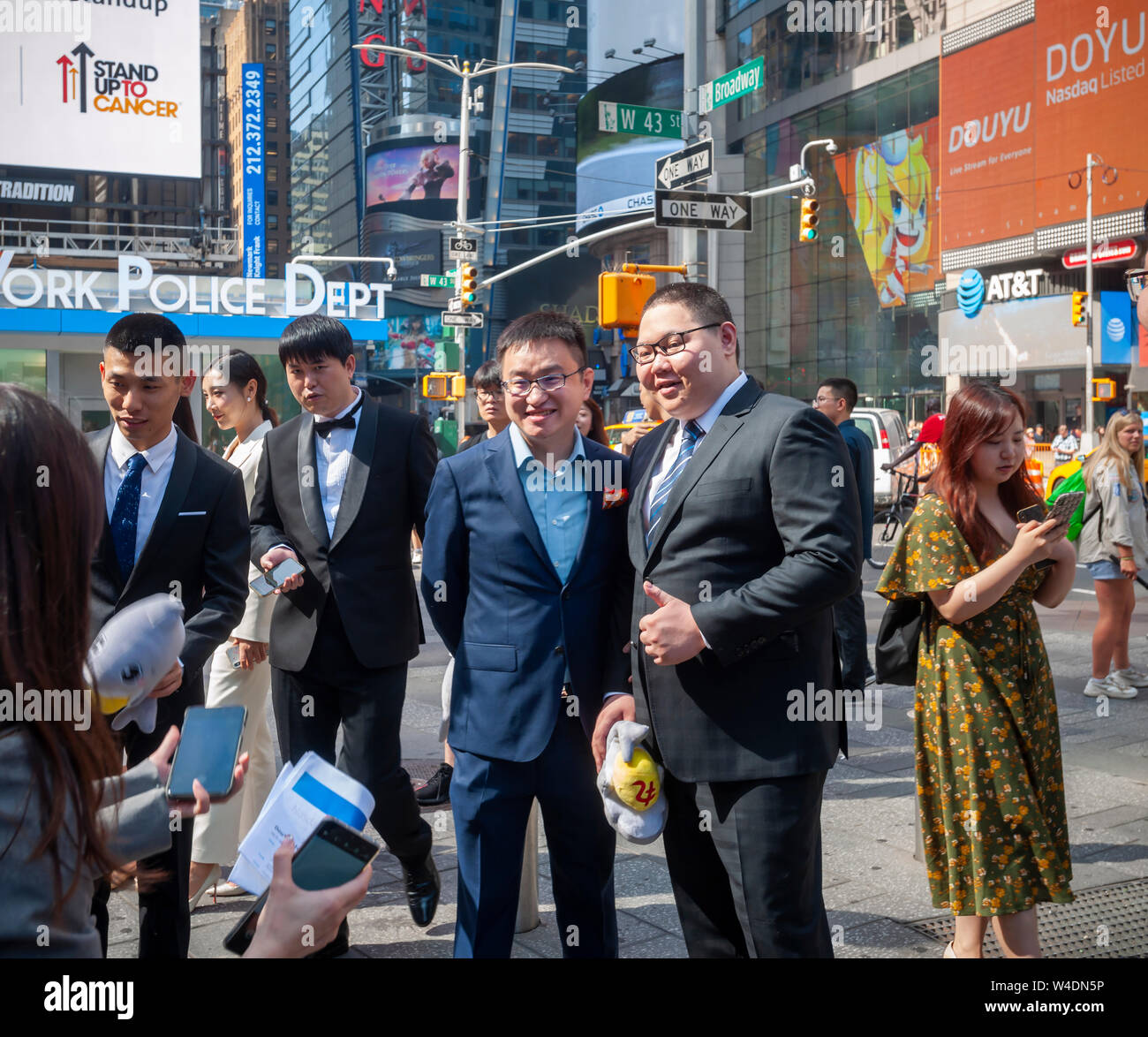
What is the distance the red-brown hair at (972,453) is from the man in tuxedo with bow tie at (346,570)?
1925 mm

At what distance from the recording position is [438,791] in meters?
5.64

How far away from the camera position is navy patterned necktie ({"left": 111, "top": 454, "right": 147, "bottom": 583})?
367 centimetres

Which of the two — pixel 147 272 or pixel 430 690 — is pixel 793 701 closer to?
pixel 430 690

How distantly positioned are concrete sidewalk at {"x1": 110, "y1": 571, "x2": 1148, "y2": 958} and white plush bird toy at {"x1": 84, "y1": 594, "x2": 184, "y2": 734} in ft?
6.56

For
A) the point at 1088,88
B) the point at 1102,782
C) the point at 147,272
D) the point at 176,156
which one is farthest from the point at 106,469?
the point at 1088,88

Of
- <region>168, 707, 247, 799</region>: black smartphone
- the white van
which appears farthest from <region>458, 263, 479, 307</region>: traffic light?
<region>168, 707, 247, 799</region>: black smartphone

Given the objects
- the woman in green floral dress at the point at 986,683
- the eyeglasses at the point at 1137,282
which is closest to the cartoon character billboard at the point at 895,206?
the eyeglasses at the point at 1137,282

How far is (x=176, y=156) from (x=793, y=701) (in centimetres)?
3280

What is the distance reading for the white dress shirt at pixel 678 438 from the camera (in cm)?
322

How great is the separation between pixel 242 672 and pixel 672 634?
9.07ft

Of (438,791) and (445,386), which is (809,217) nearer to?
(445,386)

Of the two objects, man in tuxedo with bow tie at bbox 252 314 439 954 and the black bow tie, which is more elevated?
the black bow tie

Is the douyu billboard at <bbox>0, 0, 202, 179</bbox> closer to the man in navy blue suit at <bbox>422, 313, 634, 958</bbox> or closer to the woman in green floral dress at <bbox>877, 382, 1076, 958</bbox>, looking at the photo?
the man in navy blue suit at <bbox>422, 313, 634, 958</bbox>
